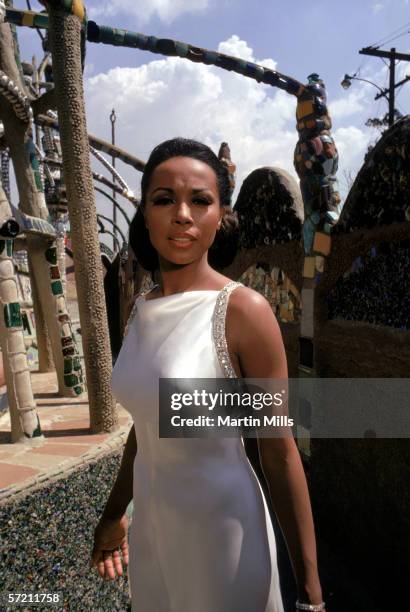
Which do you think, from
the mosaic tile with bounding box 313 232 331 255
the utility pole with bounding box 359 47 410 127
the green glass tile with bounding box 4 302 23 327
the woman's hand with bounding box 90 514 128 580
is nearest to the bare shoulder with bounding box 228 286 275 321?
the woman's hand with bounding box 90 514 128 580

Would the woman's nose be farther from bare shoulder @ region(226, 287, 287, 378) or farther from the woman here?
bare shoulder @ region(226, 287, 287, 378)

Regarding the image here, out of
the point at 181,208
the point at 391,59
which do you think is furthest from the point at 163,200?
the point at 391,59

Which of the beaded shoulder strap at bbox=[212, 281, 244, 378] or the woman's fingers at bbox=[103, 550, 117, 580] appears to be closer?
the beaded shoulder strap at bbox=[212, 281, 244, 378]

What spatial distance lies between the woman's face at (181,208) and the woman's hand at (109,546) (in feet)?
2.41

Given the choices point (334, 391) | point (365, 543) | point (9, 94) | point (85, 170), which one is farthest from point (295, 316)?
point (9, 94)

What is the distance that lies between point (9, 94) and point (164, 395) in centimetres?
294

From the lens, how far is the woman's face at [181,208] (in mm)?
1103

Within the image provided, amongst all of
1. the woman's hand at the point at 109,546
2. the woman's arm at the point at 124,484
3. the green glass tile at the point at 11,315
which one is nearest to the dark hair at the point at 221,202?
the woman's arm at the point at 124,484

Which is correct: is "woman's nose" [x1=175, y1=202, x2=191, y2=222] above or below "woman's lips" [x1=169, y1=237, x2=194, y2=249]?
above

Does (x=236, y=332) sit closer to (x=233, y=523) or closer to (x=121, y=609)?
(x=233, y=523)

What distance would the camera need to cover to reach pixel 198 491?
1.07 meters

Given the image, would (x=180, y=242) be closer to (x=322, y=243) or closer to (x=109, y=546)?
(x=109, y=546)

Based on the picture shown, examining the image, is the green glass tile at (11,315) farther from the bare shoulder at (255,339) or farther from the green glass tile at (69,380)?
the bare shoulder at (255,339)

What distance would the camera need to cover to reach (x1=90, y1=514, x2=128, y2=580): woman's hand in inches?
54.2
